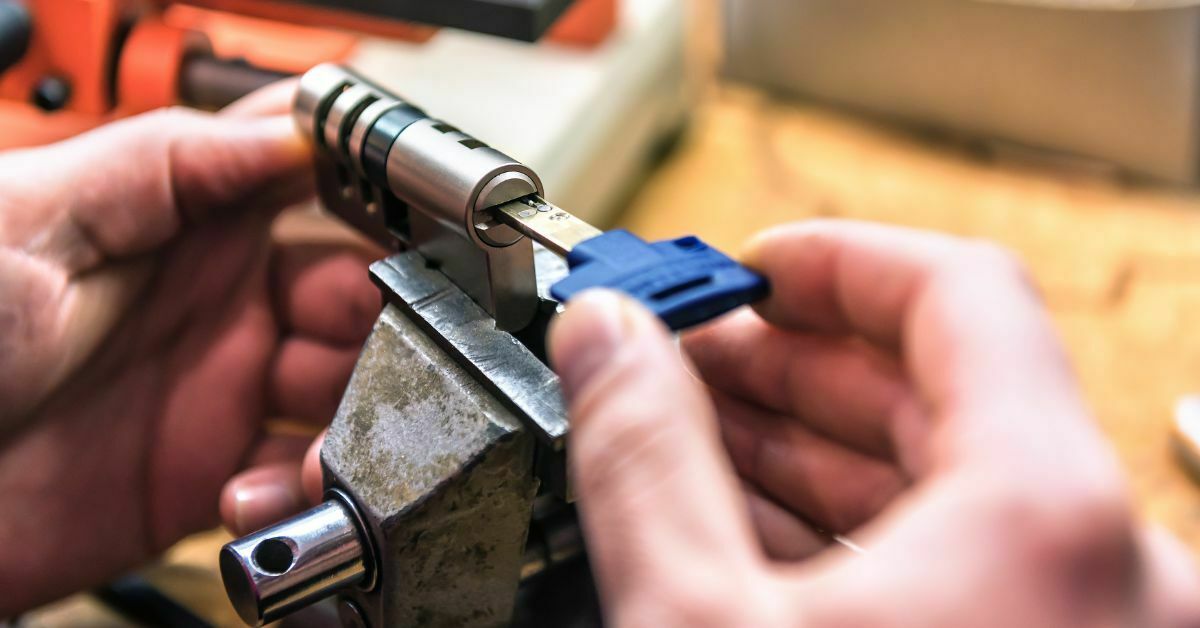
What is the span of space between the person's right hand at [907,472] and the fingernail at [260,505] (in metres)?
0.30

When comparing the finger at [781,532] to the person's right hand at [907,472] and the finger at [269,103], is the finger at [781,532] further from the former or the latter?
the finger at [269,103]

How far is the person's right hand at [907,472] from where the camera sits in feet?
0.94

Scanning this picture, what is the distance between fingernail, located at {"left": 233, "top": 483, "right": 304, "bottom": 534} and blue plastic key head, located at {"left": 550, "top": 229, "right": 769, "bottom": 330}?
0.93 feet

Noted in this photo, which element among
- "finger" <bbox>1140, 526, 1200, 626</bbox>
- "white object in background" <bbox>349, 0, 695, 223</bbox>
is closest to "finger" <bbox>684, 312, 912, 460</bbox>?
"finger" <bbox>1140, 526, 1200, 626</bbox>

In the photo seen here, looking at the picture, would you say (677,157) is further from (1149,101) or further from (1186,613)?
(1186,613)

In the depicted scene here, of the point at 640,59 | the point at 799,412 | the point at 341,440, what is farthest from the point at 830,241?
the point at 640,59

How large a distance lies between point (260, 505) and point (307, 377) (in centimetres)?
13

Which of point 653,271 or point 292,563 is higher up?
point 653,271

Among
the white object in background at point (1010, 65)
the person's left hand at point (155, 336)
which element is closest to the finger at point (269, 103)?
the person's left hand at point (155, 336)

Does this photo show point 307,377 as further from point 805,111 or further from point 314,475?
point 805,111

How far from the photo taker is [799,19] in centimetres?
110

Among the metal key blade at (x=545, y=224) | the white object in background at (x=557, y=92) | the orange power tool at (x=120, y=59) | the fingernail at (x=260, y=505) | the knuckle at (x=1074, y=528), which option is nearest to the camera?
the knuckle at (x=1074, y=528)

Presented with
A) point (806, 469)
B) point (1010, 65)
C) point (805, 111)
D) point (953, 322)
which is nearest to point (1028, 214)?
point (1010, 65)

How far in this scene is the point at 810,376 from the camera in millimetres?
477
